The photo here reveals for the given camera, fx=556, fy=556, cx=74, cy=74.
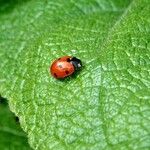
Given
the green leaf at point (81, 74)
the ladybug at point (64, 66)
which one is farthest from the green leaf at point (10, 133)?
the ladybug at point (64, 66)

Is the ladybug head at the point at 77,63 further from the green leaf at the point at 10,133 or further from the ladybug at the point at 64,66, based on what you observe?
the green leaf at the point at 10,133

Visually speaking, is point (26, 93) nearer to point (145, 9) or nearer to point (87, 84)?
point (87, 84)

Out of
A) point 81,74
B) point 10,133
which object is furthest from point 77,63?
point 10,133

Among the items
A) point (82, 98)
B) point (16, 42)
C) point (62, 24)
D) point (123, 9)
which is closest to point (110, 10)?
point (123, 9)

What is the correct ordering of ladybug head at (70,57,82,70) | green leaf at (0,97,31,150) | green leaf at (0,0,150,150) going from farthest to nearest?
green leaf at (0,97,31,150) → ladybug head at (70,57,82,70) → green leaf at (0,0,150,150)

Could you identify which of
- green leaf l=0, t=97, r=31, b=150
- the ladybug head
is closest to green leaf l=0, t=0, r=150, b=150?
the ladybug head

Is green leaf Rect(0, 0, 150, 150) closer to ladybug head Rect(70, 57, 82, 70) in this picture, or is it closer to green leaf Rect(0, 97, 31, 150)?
ladybug head Rect(70, 57, 82, 70)
